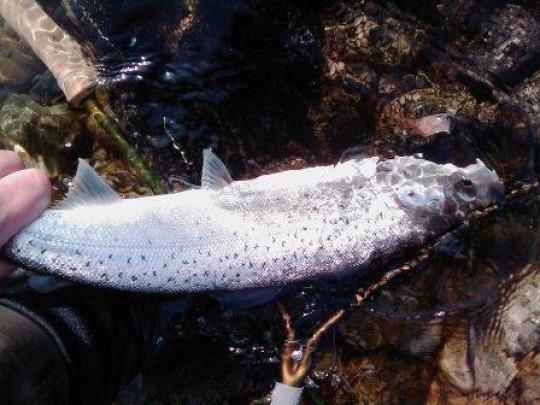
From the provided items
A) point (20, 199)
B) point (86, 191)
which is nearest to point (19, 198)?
point (20, 199)

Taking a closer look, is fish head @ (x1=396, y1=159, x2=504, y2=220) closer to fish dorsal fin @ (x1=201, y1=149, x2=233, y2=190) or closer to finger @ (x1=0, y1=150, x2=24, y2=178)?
fish dorsal fin @ (x1=201, y1=149, x2=233, y2=190)

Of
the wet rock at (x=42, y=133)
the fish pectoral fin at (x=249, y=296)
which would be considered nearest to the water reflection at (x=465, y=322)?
the fish pectoral fin at (x=249, y=296)

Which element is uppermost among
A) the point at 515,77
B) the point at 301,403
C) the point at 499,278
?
the point at 515,77

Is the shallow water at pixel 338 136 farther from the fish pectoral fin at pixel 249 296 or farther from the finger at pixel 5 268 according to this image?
the finger at pixel 5 268

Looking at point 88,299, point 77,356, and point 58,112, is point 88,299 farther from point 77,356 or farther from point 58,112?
point 58,112

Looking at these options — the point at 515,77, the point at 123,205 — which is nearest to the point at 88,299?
the point at 123,205

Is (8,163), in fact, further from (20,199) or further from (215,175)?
(215,175)

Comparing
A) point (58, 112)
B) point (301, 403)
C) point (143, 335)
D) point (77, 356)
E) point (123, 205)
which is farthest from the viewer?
point (58, 112)
